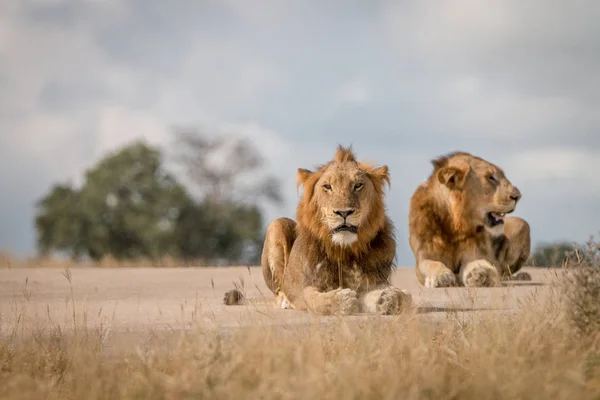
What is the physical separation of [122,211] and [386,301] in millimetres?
21743

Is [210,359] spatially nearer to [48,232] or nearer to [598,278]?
[598,278]

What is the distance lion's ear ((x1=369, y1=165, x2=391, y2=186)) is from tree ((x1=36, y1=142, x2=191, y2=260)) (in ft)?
66.2

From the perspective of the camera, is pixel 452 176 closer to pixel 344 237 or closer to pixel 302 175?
pixel 302 175

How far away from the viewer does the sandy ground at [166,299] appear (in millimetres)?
6836

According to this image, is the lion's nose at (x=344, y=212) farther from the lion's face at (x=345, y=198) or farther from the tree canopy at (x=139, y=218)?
the tree canopy at (x=139, y=218)

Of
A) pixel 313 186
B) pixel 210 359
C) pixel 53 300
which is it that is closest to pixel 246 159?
pixel 53 300

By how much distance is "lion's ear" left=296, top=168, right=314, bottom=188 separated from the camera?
724 cm

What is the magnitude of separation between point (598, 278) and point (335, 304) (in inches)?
78.5

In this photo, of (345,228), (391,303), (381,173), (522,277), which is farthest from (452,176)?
(391,303)

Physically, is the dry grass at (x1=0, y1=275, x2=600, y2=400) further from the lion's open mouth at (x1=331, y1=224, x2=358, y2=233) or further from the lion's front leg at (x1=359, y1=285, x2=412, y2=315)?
the lion's open mouth at (x1=331, y1=224, x2=358, y2=233)

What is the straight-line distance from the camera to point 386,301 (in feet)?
21.7

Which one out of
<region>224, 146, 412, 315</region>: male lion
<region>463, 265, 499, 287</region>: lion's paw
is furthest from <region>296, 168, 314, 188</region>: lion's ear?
<region>463, 265, 499, 287</region>: lion's paw

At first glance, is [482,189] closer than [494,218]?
Yes

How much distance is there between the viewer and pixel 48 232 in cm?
2811
